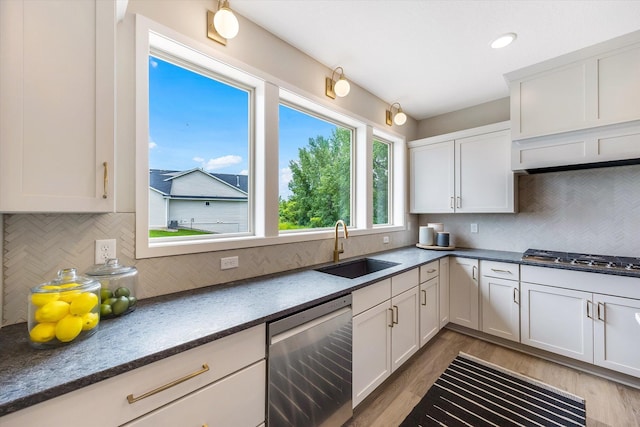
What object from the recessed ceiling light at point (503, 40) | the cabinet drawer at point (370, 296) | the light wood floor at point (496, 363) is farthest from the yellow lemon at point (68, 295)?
the recessed ceiling light at point (503, 40)

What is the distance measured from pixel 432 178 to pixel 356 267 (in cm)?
164

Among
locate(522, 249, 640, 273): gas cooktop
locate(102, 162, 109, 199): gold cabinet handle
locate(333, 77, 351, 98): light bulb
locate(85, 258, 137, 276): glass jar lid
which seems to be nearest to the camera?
locate(102, 162, 109, 199): gold cabinet handle

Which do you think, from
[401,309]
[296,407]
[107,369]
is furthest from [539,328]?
[107,369]

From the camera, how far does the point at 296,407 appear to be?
1.27 meters

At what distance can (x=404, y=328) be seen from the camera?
213cm

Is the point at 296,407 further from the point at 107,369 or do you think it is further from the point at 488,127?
the point at 488,127

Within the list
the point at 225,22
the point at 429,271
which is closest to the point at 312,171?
the point at 225,22

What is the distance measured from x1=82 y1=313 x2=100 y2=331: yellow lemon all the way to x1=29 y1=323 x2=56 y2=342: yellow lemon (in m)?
0.07

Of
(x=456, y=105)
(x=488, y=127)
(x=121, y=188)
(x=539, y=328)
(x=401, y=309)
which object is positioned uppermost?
(x=456, y=105)

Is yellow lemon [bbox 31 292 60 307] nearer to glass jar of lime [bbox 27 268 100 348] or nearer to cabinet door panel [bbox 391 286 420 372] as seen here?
glass jar of lime [bbox 27 268 100 348]

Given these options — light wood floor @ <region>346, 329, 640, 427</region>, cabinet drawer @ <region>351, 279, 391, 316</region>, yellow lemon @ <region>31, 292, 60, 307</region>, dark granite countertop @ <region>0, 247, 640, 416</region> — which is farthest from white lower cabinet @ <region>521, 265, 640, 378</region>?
yellow lemon @ <region>31, 292, 60, 307</region>

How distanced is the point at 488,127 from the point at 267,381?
312 centimetres

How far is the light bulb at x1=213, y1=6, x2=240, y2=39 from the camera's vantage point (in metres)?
1.45

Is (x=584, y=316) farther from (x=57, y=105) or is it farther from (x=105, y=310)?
(x=57, y=105)
